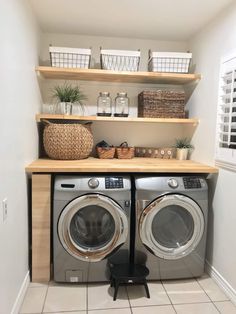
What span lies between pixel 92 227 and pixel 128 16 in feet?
5.97

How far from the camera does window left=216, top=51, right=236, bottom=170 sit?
199 cm

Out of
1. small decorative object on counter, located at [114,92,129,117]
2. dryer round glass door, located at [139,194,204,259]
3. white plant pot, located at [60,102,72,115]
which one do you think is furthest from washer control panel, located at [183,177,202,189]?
white plant pot, located at [60,102,72,115]

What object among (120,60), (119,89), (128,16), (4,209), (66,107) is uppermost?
(128,16)

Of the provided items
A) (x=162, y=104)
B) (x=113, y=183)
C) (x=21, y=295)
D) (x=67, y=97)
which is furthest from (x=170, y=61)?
(x=21, y=295)

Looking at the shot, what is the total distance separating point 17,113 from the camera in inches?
70.3

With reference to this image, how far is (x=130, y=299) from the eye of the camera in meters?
2.01

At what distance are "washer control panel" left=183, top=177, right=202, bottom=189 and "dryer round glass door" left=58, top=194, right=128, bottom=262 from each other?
1.91 ft

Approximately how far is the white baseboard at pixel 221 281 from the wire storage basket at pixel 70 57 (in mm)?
2119

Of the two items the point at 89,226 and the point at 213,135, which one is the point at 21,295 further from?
the point at 213,135

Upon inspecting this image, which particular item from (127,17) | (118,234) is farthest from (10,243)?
(127,17)

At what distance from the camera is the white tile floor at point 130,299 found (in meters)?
1.89

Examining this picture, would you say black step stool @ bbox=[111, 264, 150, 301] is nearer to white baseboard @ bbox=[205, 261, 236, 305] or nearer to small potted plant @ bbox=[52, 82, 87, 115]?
white baseboard @ bbox=[205, 261, 236, 305]

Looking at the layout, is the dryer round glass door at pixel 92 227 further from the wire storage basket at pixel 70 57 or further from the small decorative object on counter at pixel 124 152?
the wire storage basket at pixel 70 57

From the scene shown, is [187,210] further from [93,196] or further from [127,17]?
[127,17]
